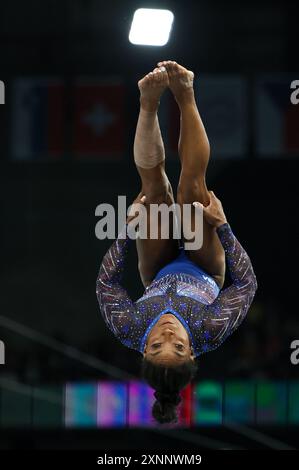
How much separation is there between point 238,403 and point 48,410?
2.75 feet

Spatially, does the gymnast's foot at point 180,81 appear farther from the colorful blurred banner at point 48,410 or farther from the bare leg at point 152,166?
the colorful blurred banner at point 48,410

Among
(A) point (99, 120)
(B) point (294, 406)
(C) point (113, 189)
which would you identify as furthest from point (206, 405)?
(A) point (99, 120)

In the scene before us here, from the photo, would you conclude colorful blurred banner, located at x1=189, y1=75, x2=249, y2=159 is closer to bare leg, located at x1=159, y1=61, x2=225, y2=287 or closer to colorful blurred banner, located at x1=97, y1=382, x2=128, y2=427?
colorful blurred banner, located at x1=97, y1=382, x2=128, y2=427

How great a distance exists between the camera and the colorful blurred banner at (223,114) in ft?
12.9

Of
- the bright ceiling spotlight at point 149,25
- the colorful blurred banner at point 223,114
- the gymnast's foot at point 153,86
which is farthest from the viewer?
the colorful blurred banner at point 223,114

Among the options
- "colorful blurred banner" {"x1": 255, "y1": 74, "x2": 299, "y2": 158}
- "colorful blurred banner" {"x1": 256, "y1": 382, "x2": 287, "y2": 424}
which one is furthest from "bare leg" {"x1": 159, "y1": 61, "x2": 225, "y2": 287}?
"colorful blurred banner" {"x1": 255, "y1": 74, "x2": 299, "y2": 158}

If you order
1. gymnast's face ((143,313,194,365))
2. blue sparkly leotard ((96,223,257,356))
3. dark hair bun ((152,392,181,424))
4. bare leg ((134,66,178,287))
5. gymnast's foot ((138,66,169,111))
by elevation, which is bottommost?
dark hair bun ((152,392,181,424))

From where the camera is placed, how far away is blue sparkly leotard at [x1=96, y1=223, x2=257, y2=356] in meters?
2.06

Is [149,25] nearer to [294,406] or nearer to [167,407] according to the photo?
[167,407]

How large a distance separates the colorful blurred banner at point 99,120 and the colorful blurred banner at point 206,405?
1.17m

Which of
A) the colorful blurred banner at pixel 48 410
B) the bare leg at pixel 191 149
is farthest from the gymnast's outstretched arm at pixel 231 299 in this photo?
the colorful blurred banner at pixel 48 410

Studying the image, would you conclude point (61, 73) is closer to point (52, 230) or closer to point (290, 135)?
point (52, 230)

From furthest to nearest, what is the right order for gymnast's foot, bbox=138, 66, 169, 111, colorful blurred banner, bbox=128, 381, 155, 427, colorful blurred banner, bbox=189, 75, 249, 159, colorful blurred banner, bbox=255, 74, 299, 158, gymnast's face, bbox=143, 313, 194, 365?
colorful blurred banner, bbox=255, 74, 299, 158, colorful blurred banner, bbox=189, 75, 249, 159, colorful blurred banner, bbox=128, 381, 155, 427, gymnast's foot, bbox=138, 66, 169, 111, gymnast's face, bbox=143, 313, 194, 365

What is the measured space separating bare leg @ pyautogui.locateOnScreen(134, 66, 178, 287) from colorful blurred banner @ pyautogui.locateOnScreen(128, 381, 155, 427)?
158 centimetres
